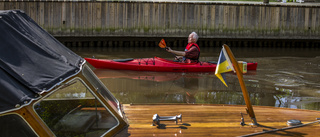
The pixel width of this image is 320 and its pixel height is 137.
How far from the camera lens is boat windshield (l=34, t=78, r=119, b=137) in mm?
4254

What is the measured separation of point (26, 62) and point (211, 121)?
98.3 inches

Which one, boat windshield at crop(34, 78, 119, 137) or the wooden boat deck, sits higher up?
boat windshield at crop(34, 78, 119, 137)

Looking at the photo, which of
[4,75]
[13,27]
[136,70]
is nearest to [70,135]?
[4,75]

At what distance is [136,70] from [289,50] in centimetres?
1107

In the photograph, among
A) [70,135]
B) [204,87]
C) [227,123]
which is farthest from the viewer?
[204,87]

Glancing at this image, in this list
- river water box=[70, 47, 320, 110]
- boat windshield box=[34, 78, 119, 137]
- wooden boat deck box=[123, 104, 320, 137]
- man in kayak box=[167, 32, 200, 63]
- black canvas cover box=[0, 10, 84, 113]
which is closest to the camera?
black canvas cover box=[0, 10, 84, 113]

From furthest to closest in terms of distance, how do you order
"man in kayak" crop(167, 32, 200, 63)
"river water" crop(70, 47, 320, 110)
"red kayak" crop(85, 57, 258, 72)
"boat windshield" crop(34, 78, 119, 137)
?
"red kayak" crop(85, 57, 258, 72) → "man in kayak" crop(167, 32, 200, 63) → "river water" crop(70, 47, 320, 110) → "boat windshield" crop(34, 78, 119, 137)

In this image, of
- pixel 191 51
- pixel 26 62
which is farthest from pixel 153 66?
pixel 26 62

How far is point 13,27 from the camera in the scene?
4402 millimetres

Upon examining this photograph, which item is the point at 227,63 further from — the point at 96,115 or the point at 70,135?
the point at 70,135

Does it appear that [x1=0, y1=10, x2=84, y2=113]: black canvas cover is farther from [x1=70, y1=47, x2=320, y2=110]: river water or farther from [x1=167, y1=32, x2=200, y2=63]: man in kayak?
[x1=167, y1=32, x2=200, y2=63]: man in kayak

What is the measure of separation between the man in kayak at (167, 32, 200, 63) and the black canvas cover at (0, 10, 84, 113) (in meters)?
9.99

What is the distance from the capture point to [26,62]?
410 centimetres

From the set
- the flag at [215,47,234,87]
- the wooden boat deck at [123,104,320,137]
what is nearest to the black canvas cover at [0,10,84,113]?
the wooden boat deck at [123,104,320,137]
